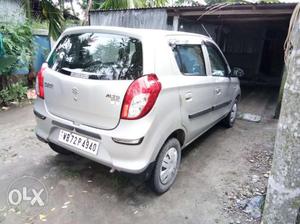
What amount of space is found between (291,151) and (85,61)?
199cm

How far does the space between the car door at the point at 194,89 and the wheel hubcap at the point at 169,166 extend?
0.35 meters

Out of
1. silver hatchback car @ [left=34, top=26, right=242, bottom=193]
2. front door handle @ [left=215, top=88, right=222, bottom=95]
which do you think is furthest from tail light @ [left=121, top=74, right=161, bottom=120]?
front door handle @ [left=215, top=88, right=222, bottom=95]

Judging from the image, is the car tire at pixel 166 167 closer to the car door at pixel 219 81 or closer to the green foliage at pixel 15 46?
the car door at pixel 219 81

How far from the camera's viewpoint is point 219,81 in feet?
12.4

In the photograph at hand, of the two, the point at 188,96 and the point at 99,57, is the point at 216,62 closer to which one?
the point at 188,96

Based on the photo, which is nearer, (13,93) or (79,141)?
(79,141)

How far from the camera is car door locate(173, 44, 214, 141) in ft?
9.28

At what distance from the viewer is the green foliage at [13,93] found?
5.91 m

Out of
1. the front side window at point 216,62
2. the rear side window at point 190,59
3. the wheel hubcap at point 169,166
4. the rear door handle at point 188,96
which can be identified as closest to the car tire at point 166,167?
the wheel hubcap at point 169,166

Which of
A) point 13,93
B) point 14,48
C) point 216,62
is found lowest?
point 13,93

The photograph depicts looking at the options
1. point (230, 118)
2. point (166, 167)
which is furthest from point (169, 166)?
point (230, 118)

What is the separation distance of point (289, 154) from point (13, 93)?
6122 millimetres

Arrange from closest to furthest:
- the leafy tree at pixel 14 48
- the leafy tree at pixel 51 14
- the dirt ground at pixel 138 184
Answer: the dirt ground at pixel 138 184, the leafy tree at pixel 14 48, the leafy tree at pixel 51 14

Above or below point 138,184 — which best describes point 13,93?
above
